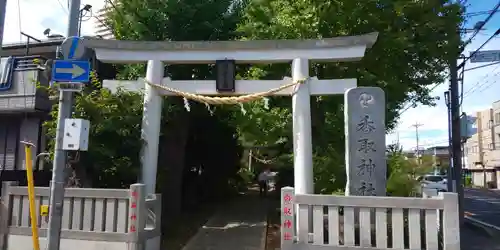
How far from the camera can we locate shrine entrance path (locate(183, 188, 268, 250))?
9.28 m

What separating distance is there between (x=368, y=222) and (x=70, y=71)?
560cm

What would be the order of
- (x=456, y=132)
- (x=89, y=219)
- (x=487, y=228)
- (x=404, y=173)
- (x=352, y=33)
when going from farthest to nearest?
(x=456, y=132) → (x=487, y=228) → (x=352, y=33) → (x=404, y=173) → (x=89, y=219)

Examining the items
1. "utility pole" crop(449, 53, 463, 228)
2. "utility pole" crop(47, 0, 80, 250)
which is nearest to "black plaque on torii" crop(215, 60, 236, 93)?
"utility pole" crop(47, 0, 80, 250)

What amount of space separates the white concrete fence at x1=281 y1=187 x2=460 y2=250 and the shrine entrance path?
85.4 inches

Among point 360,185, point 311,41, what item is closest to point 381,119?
point 360,185

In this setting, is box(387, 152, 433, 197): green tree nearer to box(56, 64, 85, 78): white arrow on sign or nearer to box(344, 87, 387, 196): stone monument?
box(344, 87, 387, 196): stone monument

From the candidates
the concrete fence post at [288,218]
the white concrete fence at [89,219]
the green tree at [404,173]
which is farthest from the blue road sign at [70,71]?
the green tree at [404,173]

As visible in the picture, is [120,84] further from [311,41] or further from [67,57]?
[311,41]

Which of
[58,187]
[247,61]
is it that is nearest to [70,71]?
[58,187]

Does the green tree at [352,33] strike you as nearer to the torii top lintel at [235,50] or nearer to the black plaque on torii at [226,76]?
the torii top lintel at [235,50]

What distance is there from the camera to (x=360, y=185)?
27.2 feet

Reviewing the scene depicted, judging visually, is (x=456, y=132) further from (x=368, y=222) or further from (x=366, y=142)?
(x=368, y=222)

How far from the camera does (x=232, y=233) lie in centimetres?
1055

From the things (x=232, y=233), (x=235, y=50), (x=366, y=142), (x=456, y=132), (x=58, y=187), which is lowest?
(x=232, y=233)
